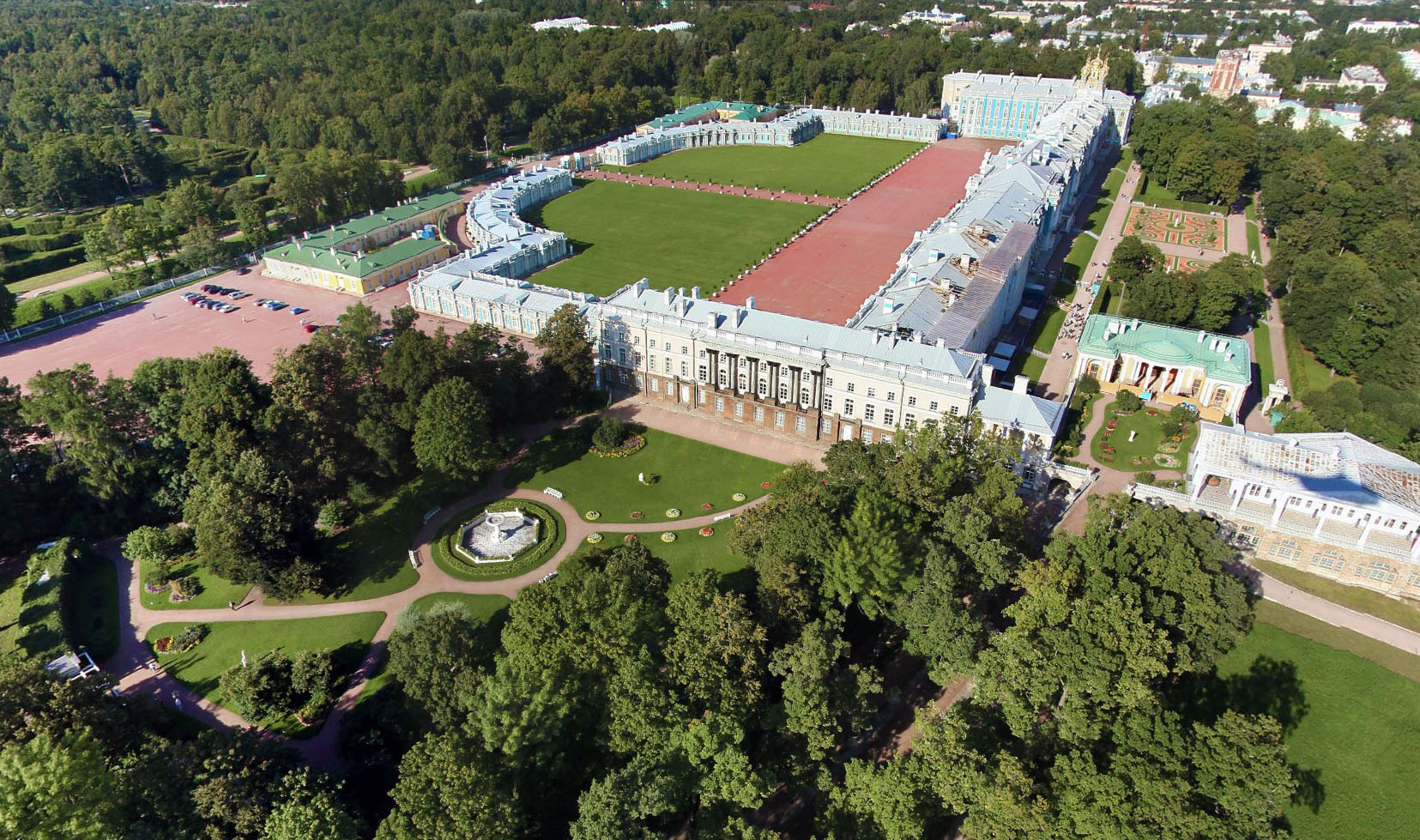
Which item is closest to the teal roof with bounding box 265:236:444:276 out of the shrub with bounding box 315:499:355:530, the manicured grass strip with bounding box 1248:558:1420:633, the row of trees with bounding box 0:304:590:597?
the row of trees with bounding box 0:304:590:597

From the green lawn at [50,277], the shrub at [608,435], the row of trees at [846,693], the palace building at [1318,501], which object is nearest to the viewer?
the row of trees at [846,693]

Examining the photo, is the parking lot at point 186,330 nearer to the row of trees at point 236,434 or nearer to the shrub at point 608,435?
the row of trees at point 236,434

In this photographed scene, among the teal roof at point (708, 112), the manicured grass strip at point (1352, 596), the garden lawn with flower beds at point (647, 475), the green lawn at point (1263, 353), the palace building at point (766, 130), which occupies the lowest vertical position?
the garden lawn with flower beds at point (647, 475)

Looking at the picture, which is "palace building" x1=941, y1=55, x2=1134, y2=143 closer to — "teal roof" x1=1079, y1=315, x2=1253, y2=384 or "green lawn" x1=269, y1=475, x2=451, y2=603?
"teal roof" x1=1079, y1=315, x2=1253, y2=384

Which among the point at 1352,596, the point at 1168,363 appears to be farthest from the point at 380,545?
the point at 1168,363

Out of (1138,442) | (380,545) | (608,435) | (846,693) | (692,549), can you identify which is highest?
(846,693)

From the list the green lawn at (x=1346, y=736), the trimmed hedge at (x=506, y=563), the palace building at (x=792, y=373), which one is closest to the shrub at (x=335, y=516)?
the trimmed hedge at (x=506, y=563)

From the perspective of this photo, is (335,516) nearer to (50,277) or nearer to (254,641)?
(254,641)
